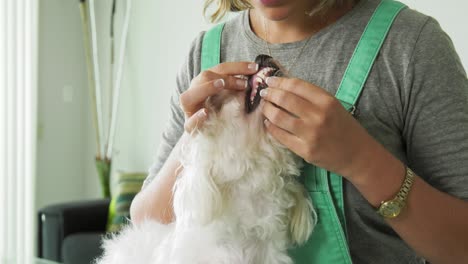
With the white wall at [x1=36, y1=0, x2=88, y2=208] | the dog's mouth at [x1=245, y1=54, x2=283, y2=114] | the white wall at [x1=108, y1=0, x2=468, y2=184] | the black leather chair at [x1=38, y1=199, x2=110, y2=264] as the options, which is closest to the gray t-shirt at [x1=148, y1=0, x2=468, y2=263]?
the dog's mouth at [x1=245, y1=54, x2=283, y2=114]

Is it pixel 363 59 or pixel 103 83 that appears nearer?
pixel 363 59

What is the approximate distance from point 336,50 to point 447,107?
0.19 meters

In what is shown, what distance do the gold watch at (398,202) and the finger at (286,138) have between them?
138mm

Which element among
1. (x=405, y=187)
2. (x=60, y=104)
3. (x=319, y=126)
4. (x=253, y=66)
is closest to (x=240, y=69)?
(x=253, y=66)

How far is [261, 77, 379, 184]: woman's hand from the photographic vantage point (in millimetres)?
667

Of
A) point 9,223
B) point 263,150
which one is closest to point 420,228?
point 263,150

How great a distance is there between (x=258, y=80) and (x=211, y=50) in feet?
0.82

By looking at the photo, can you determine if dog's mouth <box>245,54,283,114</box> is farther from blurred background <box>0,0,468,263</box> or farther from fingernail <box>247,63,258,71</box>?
blurred background <box>0,0,468,263</box>

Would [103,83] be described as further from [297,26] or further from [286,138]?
[286,138]

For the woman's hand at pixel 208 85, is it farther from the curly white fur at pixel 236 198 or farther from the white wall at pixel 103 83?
the white wall at pixel 103 83

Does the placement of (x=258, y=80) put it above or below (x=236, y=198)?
above

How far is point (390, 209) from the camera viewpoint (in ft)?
2.34

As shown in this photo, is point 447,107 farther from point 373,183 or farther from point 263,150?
point 263,150

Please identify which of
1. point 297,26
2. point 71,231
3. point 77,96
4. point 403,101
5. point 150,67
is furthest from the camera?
point 77,96
